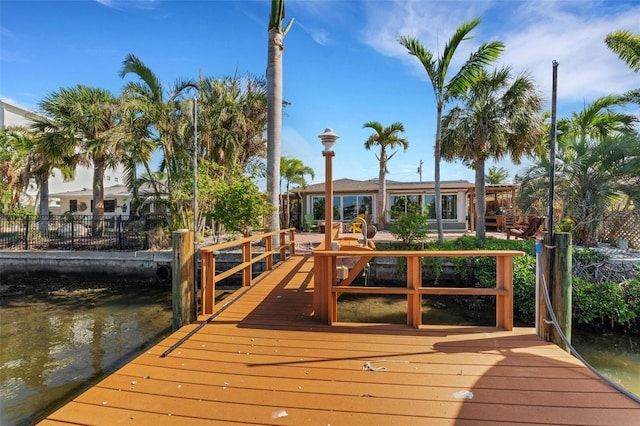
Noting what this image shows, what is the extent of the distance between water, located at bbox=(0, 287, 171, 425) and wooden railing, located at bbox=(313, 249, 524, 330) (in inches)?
131

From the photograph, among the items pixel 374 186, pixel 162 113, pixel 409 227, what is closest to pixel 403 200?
pixel 374 186

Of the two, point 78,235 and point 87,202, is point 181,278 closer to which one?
point 78,235

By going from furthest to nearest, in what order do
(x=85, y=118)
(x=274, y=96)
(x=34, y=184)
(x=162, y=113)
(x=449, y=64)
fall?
(x=34, y=184) < (x=85, y=118) < (x=162, y=113) < (x=274, y=96) < (x=449, y=64)

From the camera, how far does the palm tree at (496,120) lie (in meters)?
8.80

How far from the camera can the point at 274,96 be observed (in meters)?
9.12

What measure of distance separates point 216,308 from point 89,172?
3288 centimetres

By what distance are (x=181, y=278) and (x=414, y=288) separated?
109 inches

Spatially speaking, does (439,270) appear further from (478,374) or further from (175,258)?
(175,258)

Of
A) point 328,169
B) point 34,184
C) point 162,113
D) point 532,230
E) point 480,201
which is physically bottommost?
point 532,230

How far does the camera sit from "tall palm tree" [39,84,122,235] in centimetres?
1170

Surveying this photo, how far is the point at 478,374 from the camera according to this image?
2557 millimetres

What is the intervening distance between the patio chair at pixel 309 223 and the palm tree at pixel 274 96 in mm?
7762

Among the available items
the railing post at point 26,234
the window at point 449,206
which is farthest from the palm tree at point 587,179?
the railing post at point 26,234

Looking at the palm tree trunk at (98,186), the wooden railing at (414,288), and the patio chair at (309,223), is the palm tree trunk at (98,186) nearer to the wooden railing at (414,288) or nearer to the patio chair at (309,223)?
the patio chair at (309,223)
